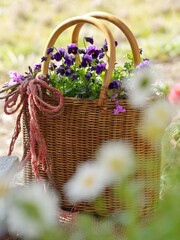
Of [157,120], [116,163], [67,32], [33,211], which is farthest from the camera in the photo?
[67,32]

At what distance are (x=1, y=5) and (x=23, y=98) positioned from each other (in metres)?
8.34

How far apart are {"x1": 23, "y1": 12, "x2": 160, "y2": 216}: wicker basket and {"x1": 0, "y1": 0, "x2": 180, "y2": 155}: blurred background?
241 centimetres

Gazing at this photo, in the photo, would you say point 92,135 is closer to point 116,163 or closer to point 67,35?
point 116,163

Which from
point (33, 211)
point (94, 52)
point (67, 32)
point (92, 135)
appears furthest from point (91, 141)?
point (67, 32)

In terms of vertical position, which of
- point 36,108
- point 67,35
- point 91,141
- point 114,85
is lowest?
point 91,141

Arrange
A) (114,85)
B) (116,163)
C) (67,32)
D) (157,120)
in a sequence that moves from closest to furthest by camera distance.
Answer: (116,163), (157,120), (114,85), (67,32)

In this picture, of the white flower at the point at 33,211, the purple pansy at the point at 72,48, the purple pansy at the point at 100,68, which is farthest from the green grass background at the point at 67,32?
the white flower at the point at 33,211

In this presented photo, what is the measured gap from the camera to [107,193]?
2672 mm

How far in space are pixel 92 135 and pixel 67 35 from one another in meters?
6.31

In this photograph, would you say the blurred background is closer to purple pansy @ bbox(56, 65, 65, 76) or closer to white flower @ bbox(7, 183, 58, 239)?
purple pansy @ bbox(56, 65, 65, 76)

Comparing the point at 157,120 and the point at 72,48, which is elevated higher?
the point at 72,48

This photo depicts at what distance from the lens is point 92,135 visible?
2629mm

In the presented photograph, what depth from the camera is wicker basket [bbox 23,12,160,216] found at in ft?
8.54

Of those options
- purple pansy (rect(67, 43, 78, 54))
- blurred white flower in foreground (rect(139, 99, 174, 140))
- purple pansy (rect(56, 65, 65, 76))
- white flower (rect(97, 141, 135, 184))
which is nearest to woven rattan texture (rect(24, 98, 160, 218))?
purple pansy (rect(56, 65, 65, 76))
